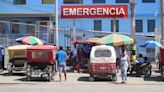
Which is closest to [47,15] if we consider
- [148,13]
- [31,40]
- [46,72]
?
[148,13]

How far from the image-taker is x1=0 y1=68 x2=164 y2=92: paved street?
2177 cm

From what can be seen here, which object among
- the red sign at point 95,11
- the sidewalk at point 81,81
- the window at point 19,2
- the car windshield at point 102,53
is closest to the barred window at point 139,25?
the window at point 19,2

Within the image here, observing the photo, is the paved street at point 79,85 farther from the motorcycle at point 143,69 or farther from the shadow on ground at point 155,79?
the motorcycle at point 143,69

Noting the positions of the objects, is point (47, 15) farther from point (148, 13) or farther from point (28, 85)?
point (28, 85)

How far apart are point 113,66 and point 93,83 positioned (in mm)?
1463

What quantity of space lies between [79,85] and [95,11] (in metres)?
10.6

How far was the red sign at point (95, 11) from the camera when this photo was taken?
110ft

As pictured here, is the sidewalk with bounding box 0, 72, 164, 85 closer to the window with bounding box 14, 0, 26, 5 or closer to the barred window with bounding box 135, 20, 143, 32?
the barred window with bounding box 135, 20, 143, 32

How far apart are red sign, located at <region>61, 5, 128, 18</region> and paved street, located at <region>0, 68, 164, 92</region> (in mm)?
6767

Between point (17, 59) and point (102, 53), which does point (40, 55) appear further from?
point (17, 59)

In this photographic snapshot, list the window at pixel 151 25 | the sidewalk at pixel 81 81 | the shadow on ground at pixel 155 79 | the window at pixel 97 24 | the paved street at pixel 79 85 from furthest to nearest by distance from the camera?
the window at pixel 97 24 → the window at pixel 151 25 → the shadow on ground at pixel 155 79 → the sidewalk at pixel 81 81 → the paved street at pixel 79 85

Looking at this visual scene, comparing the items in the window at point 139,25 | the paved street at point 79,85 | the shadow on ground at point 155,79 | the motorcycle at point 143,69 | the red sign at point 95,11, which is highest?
the red sign at point 95,11

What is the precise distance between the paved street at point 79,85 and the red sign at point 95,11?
6.77 meters

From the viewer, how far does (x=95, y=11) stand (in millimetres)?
33781
